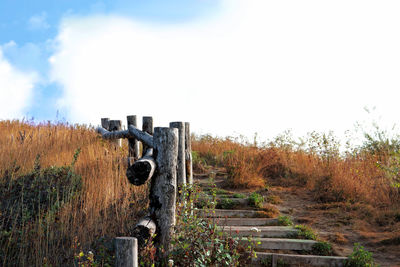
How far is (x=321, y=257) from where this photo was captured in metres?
5.63

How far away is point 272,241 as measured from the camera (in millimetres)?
5961

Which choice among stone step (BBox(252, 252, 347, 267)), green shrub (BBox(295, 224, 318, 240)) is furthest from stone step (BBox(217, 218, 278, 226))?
stone step (BBox(252, 252, 347, 267))

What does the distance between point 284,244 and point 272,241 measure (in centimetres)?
21

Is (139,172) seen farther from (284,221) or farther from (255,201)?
(255,201)

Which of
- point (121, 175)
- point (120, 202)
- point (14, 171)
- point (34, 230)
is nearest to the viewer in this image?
point (34, 230)

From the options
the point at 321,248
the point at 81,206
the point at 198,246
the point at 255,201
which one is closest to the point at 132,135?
the point at 81,206

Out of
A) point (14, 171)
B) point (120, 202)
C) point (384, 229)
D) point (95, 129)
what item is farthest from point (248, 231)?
point (95, 129)

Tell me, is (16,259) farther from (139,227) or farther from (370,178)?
(370,178)

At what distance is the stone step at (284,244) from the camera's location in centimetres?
594

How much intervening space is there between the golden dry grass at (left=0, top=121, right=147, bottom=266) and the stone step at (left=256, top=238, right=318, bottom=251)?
7.11 feet

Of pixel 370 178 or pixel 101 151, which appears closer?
pixel 101 151

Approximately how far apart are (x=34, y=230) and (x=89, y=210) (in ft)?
2.73

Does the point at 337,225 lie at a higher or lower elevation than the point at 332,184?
lower

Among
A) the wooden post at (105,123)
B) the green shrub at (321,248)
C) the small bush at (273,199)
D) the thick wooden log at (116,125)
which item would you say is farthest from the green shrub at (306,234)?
the wooden post at (105,123)
